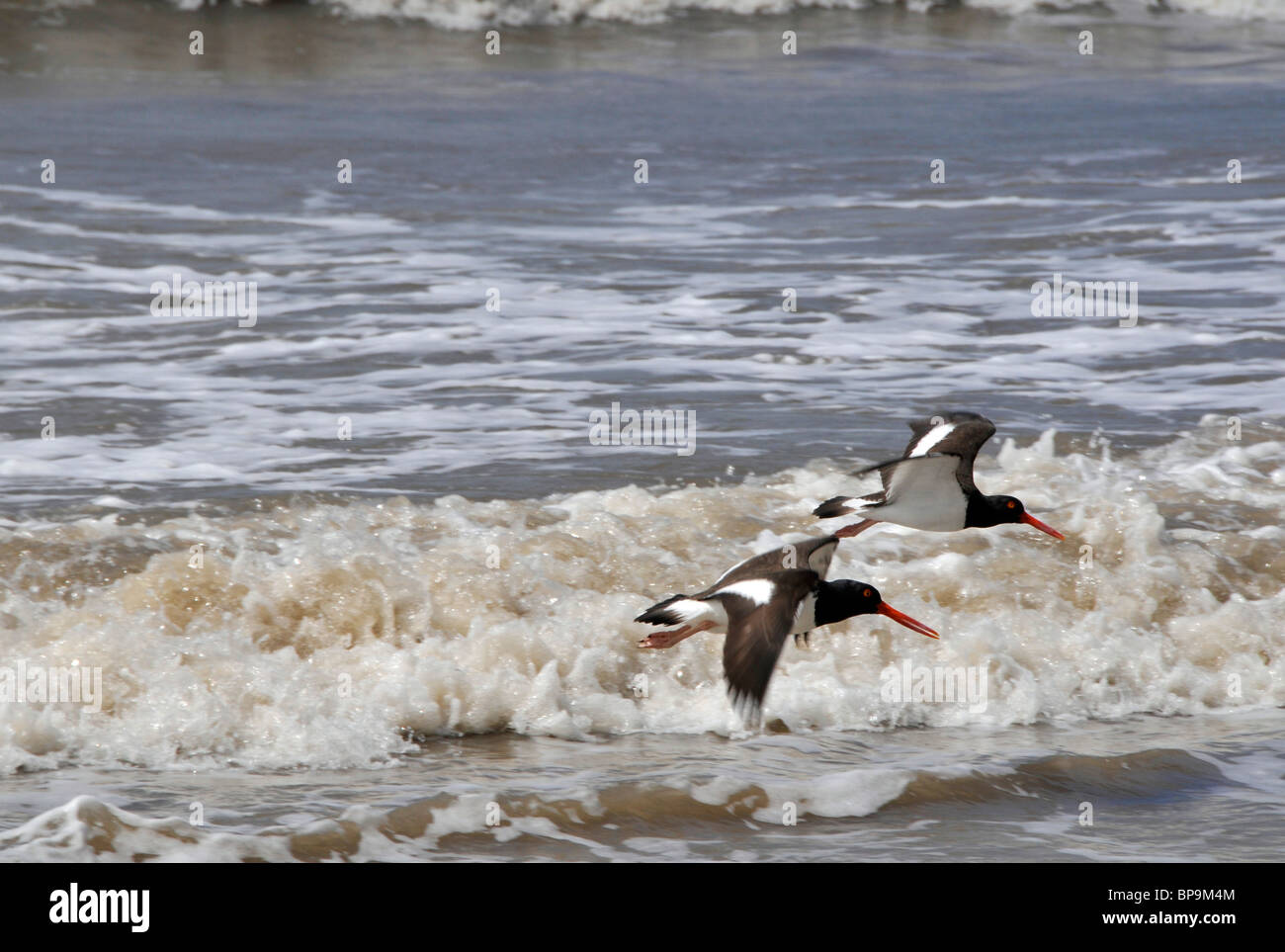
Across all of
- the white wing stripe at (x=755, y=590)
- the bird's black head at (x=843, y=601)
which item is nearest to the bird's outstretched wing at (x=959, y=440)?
the bird's black head at (x=843, y=601)

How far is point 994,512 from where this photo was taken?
5945 millimetres

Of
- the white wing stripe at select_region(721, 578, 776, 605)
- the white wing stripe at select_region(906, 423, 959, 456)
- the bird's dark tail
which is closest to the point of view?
the white wing stripe at select_region(721, 578, 776, 605)

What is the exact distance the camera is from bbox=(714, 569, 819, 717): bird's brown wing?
13.8ft

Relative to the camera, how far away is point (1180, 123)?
18797 mm

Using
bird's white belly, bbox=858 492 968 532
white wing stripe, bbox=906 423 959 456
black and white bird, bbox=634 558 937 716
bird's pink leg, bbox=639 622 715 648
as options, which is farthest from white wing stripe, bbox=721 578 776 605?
white wing stripe, bbox=906 423 959 456

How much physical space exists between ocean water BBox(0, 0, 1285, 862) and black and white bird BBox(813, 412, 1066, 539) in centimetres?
75

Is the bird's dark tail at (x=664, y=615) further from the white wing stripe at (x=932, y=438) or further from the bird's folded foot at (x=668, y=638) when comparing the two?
the white wing stripe at (x=932, y=438)

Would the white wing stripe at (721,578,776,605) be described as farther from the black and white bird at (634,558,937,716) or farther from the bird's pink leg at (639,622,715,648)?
the bird's pink leg at (639,622,715,648)

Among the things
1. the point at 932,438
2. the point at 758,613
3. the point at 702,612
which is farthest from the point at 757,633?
the point at 932,438

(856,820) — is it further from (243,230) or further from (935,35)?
(935,35)

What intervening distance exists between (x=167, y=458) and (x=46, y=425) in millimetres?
879

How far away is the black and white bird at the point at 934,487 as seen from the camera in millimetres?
5680

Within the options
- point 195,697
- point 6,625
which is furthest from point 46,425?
point 195,697
